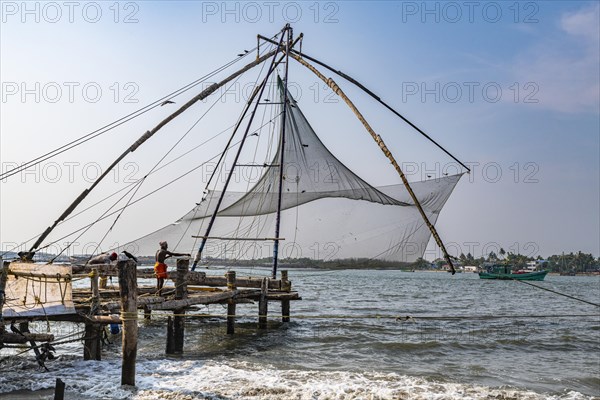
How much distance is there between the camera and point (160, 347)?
15094 mm

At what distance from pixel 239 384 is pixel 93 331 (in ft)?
11.4

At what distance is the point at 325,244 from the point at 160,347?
5.47m

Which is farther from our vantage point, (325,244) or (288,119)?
(288,119)

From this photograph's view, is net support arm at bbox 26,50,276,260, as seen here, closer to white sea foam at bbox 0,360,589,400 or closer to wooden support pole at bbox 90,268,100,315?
wooden support pole at bbox 90,268,100,315

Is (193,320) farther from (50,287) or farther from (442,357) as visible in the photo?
(50,287)

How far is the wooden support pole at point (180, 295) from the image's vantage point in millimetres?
12891

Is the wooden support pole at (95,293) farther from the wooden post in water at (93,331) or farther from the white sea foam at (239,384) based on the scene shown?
the white sea foam at (239,384)

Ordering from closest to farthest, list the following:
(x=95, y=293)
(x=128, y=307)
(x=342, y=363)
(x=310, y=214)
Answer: (x=128, y=307) < (x=95, y=293) < (x=342, y=363) < (x=310, y=214)

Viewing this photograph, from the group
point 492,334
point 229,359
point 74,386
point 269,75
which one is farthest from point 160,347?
point 492,334

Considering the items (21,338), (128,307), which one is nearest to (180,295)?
(128,307)

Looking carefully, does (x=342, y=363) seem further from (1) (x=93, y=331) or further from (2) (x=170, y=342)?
(1) (x=93, y=331)

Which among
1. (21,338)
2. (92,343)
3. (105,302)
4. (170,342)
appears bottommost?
(170,342)

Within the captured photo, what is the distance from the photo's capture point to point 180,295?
43.2 ft

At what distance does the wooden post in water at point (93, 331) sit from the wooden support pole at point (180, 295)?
79.3 inches
